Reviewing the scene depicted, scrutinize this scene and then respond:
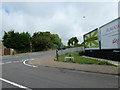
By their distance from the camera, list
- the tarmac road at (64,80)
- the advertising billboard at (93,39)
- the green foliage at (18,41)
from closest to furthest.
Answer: the tarmac road at (64,80) → the advertising billboard at (93,39) → the green foliage at (18,41)

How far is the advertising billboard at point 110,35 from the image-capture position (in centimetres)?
1536

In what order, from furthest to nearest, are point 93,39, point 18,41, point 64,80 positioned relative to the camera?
point 18,41
point 93,39
point 64,80

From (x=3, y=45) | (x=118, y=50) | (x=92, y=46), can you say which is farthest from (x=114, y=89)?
(x=3, y=45)

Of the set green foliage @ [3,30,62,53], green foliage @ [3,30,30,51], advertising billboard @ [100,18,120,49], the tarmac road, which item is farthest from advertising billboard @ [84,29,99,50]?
green foliage @ [3,30,30,51]

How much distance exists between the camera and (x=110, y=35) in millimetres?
16953

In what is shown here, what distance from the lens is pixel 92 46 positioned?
22.2 metres

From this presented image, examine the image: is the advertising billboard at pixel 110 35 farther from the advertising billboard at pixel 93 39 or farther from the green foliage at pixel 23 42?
the green foliage at pixel 23 42

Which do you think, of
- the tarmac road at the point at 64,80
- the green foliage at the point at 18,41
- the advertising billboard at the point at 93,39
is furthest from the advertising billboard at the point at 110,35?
the green foliage at the point at 18,41

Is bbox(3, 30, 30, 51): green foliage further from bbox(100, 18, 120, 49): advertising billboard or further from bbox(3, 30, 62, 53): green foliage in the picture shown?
bbox(100, 18, 120, 49): advertising billboard

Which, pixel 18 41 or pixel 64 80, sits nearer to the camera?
pixel 64 80

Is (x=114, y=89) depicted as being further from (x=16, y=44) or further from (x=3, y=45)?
(x=3, y=45)

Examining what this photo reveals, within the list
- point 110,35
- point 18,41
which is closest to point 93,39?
point 110,35

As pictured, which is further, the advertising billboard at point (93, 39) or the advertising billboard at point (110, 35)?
the advertising billboard at point (93, 39)

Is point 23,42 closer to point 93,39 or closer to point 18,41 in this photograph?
point 18,41
